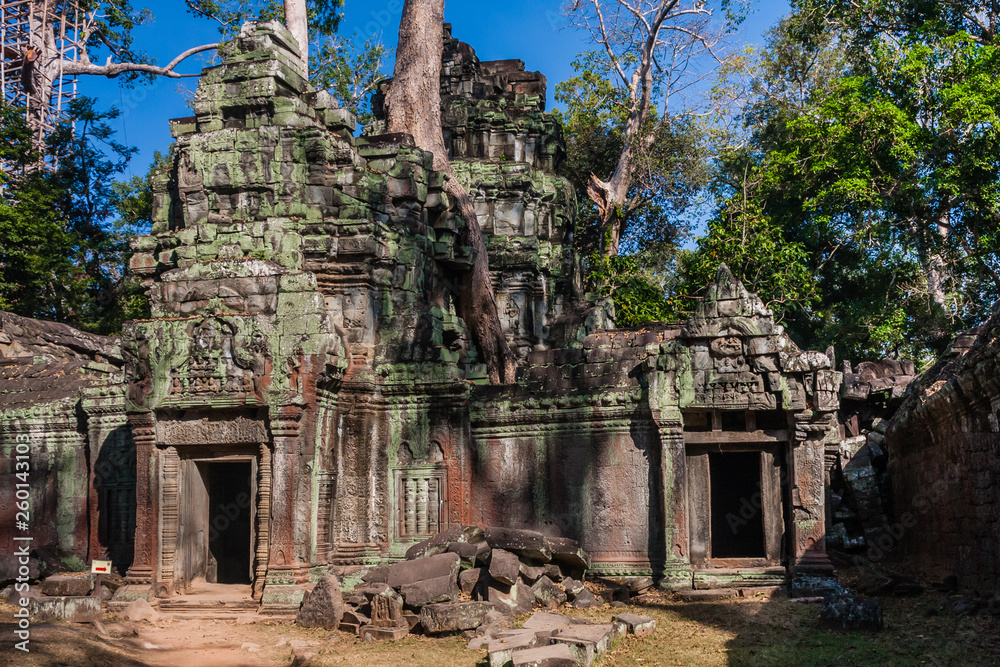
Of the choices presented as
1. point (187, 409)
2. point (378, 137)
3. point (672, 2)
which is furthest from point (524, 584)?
point (672, 2)

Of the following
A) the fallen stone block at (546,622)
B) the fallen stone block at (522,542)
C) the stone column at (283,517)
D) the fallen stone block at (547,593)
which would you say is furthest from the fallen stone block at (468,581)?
the stone column at (283,517)

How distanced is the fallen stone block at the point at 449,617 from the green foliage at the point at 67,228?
50.2ft

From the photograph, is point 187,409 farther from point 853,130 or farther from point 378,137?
point 853,130

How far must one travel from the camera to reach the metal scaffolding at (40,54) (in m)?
26.2

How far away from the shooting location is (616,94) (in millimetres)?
26672

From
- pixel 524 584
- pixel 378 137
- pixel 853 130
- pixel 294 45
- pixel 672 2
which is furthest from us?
pixel 672 2

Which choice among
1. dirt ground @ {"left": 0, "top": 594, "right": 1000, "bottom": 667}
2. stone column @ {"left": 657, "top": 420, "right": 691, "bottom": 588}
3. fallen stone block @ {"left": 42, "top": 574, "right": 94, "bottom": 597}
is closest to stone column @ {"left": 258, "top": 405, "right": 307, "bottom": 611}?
dirt ground @ {"left": 0, "top": 594, "right": 1000, "bottom": 667}

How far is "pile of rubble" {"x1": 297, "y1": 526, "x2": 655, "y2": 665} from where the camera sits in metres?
9.17

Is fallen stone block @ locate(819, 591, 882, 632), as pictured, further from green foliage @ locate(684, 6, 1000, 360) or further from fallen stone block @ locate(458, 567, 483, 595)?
green foliage @ locate(684, 6, 1000, 360)

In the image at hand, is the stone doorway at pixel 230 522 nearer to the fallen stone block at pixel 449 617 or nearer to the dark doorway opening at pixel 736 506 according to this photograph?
the fallen stone block at pixel 449 617

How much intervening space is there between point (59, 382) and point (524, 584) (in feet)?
27.3

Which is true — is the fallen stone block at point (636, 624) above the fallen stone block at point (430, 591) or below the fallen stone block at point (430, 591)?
below

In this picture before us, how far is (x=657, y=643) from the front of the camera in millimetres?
8859

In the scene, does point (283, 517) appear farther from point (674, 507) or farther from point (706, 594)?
point (706, 594)
